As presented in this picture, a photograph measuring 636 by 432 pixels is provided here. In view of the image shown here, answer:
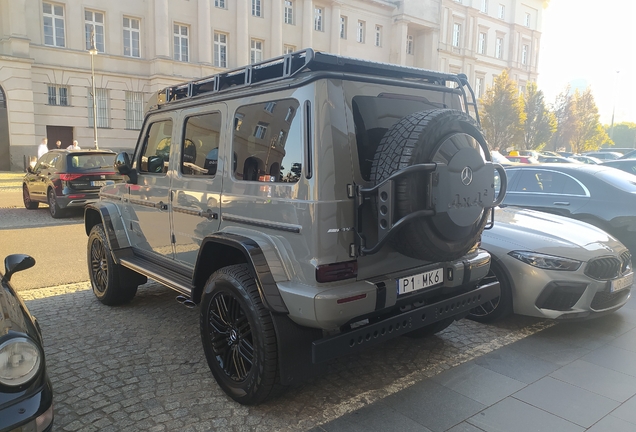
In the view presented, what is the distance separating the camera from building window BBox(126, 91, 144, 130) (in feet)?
93.8

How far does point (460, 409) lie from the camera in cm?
319

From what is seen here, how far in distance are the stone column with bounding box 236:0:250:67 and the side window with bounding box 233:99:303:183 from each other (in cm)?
2995

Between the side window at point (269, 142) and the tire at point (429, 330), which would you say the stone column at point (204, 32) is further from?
the tire at point (429, 330)

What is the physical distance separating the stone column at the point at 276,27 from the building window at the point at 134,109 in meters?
10.1

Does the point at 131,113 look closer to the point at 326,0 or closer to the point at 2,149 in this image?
the point at 2,149

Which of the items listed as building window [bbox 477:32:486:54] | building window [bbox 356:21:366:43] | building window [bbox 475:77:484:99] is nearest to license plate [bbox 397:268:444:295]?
building window [bbox 356:21:366:43]

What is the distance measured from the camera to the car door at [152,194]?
4408mm

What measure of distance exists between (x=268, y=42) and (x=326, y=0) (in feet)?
20.9

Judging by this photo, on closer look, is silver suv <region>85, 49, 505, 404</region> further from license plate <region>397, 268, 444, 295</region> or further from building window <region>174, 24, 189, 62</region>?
building window <region>174, 24, 189, 62</region>

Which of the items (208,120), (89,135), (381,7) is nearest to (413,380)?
(208,120)

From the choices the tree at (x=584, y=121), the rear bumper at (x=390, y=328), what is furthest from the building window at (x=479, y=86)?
the rear bumper at (x=390, y=328)

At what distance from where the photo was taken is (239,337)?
10.6 ft

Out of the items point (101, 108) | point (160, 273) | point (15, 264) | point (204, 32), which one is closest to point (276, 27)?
point (204, 32)

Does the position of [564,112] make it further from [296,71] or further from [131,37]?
[296,71]
